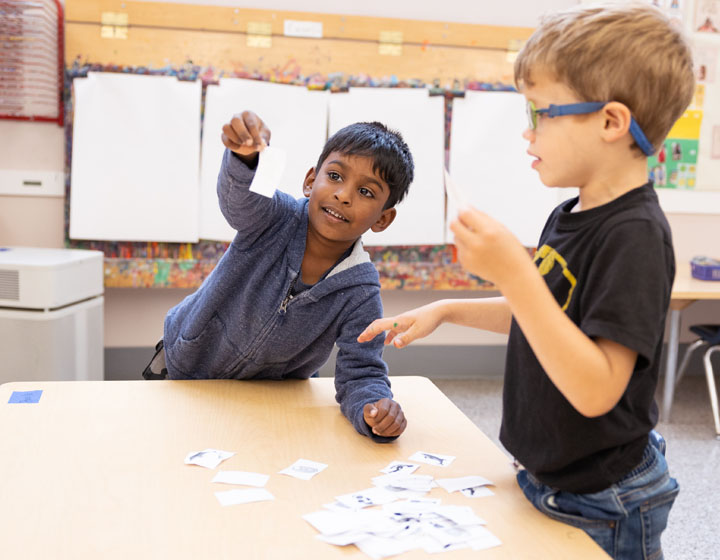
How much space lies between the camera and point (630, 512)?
884 millimetres

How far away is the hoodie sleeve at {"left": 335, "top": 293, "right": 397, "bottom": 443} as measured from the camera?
127cm

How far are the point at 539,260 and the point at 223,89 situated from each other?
2.71m

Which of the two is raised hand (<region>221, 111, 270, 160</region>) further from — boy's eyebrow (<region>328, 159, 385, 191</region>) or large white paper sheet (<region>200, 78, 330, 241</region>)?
large white paper sheet (<region>200, 78, 330, 241</region>)

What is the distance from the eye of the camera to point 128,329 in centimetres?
365

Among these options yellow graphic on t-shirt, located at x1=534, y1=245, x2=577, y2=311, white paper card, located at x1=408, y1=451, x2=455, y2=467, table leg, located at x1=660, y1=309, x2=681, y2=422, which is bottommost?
table leg, located at x1=660, y1=309, x2=681, y2=422

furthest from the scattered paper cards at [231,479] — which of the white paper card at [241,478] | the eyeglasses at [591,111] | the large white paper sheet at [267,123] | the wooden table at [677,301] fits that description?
the wooden table at [677,301]

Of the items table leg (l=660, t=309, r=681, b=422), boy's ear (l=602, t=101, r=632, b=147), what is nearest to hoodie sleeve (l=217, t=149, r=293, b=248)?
boy's ear (l=602, t=101, r=632, b=147)

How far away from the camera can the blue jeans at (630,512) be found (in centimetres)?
88

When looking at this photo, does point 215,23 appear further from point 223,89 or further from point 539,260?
point 539,260

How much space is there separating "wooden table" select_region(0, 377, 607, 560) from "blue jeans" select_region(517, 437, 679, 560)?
0.03m

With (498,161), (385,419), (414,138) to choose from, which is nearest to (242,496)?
(385,419)

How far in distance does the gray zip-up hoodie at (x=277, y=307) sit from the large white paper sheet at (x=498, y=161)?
2195 mm

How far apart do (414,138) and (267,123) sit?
73 centimetres

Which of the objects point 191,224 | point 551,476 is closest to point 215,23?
point 191,224
